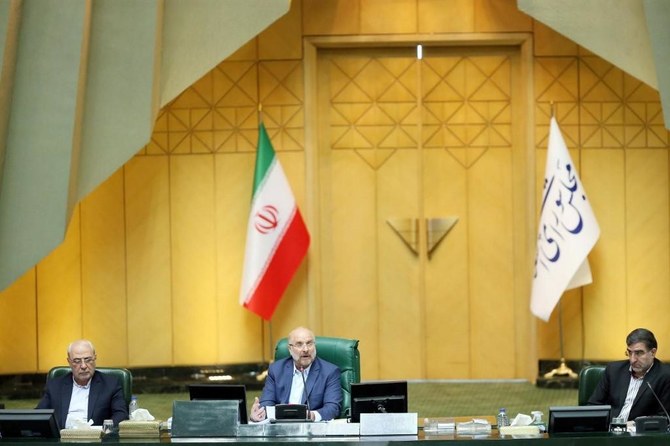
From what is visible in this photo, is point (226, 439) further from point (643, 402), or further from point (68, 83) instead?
point (68, 83)

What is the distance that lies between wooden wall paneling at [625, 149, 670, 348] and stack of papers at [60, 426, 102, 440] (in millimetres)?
6209

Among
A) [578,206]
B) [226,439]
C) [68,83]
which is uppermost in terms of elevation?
[68,83]

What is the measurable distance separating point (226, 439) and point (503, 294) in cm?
572

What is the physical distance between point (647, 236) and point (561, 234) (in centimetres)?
102

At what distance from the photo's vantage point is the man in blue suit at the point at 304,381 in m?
7.67

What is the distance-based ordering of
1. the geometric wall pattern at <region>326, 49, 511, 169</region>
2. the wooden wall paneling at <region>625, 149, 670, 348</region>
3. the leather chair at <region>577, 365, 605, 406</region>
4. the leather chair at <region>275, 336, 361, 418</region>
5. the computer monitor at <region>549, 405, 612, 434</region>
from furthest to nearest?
the geometric wall pattern at <region>326, 49, 511, 169</region> → the wooden wall paneling at <region>625, 149, 670, 348</region> → the leather chair at <region>275, 336, 361, 418</region> → the leather chair at <region>577, 365, 605, 406</region> → the computer monitor at <region>549, 405, 612, 434</region>

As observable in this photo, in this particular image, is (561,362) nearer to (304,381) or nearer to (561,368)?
(561,368)

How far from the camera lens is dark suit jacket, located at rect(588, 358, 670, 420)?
7184mm

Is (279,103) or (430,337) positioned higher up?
(279,103)

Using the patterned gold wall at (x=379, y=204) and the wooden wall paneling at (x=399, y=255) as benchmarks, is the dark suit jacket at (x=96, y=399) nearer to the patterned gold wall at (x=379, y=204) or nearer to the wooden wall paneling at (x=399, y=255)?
the patterned gold wall at (x=379, y=204)

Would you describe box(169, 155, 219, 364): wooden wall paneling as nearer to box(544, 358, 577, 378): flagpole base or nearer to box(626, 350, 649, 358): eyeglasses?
box(544, 358, 577, 378): flagpole base

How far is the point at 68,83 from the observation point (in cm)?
942

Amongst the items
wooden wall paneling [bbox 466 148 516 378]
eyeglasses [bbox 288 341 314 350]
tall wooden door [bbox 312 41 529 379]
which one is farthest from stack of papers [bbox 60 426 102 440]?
wooden wall paneling [bbox 466 148 516 378]

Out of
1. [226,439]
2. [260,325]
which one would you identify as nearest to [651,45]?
[260,325]
